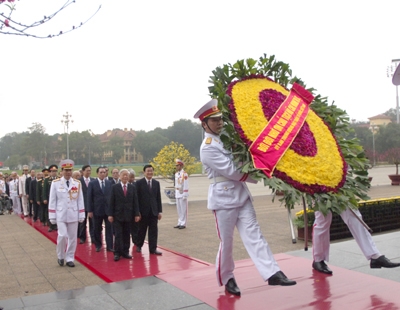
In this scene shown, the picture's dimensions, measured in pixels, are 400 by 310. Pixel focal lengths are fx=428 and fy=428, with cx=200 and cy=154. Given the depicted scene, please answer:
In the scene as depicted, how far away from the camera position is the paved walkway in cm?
433

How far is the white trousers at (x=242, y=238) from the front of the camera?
150 inches

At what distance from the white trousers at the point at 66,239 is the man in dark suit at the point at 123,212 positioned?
24.8 inches

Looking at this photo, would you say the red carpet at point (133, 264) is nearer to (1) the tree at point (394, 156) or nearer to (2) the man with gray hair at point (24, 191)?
(2) the man with gray hair at point (24, 191)

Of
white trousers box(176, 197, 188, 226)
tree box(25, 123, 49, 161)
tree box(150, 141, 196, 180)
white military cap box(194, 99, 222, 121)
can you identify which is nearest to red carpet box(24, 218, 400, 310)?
white military cap box(194, 99, 222, 121)

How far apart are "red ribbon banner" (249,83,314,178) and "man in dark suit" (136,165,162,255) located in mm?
3674

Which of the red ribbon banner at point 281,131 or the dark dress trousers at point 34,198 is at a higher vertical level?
the red ribbon banner at point 281,131

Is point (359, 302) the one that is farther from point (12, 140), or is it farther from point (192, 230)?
point (12, 140)

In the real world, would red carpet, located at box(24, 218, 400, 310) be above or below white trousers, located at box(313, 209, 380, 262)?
below

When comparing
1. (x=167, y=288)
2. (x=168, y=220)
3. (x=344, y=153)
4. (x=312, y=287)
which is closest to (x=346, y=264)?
(x=312, y=287)

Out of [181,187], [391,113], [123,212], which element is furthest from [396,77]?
[391,113]

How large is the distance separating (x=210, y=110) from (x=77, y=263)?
4.21 m

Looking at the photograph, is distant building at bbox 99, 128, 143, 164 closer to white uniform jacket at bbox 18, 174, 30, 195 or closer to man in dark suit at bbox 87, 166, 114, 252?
white uniform jacket at bbox 18, 174, 30, 195

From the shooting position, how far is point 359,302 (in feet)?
12.6

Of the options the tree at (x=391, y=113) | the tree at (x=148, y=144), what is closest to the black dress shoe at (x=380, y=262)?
the tree at (x=148, y=144)
